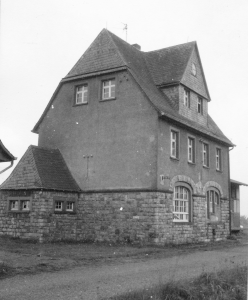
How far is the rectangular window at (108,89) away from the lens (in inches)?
842

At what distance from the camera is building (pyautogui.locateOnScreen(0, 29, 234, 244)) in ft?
63.5

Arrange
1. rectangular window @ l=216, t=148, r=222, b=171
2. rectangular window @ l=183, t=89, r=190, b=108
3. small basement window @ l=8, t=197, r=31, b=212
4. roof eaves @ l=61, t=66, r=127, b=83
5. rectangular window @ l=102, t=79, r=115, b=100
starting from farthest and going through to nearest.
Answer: rectangular window @ l=216, t=148, r=222, b=171, rectangular window @ l=183, t=89, r=190, b=108, rectangular window @ l=102, t=79, r=115, b=100, roof eaves @ l=61, t=66, r=127, b=83, small basement window @ l=8, t=197, r=31, b=212

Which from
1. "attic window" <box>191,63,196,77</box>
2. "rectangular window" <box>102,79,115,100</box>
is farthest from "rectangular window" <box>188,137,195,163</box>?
"rectangular window" <box>102,79,115,100</box>

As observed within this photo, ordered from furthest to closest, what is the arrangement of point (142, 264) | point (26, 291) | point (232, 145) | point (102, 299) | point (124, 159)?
1. point (232, 145)
2. point (124, 159)
3. point (142, 264)
4. point (26, 291)
5. point (102, 299)

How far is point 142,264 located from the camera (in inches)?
496

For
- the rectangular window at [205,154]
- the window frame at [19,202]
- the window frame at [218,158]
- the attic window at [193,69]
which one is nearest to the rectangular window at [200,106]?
the attic window at [193,69]

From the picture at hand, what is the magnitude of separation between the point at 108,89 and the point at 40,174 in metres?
5.84

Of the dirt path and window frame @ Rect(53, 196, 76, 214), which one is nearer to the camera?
the dirt path

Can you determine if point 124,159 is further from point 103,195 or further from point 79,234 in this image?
point 79,234

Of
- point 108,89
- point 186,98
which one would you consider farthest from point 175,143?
point 108,89

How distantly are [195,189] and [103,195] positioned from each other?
17.7ft

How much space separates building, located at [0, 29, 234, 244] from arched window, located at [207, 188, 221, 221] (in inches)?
2.5

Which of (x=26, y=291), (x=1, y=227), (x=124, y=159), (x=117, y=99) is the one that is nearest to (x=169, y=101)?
(x=117, y=99)

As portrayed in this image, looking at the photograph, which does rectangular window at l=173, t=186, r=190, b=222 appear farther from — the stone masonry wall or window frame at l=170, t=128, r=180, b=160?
window frame at l=170, t=128, r=180, b=160
